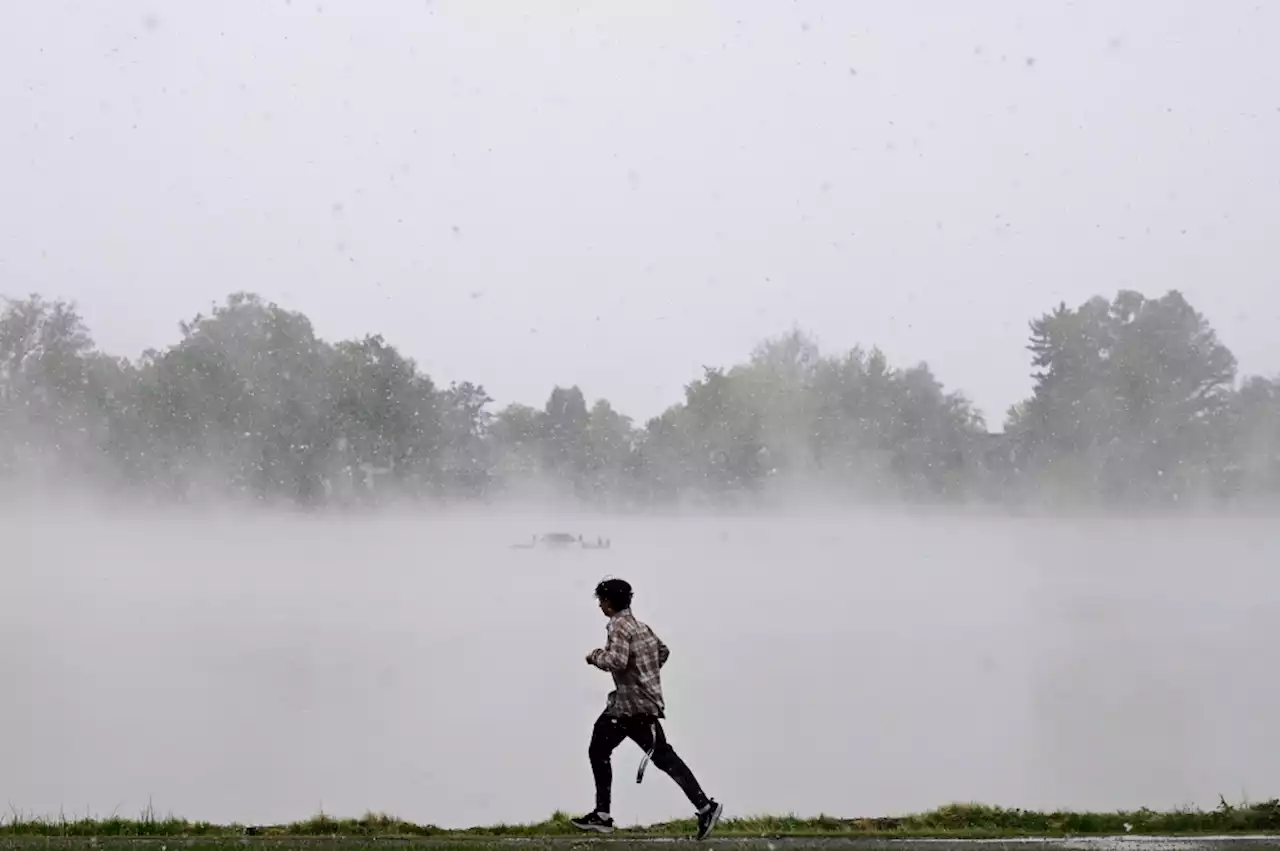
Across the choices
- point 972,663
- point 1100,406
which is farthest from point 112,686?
point 1100,406

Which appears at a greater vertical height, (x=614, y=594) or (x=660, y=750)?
(x=614, y=594)

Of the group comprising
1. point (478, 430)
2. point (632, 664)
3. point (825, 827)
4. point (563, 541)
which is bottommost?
point (825, 827)

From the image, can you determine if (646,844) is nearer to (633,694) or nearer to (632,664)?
(633,694)

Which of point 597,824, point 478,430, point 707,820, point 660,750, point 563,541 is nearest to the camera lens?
point 660,750

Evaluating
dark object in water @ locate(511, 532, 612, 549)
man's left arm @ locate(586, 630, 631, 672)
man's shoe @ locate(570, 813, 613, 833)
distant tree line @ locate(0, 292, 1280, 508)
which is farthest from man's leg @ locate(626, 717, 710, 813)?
dark object in water @ locate(511, 532, 612, 549)

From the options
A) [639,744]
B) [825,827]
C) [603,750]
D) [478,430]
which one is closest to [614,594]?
[639,744]

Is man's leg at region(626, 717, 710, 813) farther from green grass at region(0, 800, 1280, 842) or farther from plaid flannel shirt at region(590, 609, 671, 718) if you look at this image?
green grass at region(0, 800, 1280, 842)

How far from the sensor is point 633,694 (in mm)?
6832

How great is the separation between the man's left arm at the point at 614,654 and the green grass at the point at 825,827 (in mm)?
1260

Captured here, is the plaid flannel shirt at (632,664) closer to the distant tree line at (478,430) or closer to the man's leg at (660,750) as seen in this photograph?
the man's leg at (660,750)

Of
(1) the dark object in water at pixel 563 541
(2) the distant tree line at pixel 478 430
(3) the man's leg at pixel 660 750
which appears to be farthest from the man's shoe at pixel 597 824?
(1) the dark object in water at pixel 563 541

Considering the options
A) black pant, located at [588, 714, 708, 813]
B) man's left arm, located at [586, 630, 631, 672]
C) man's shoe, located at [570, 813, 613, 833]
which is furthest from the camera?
man's shoe, located at [570, 813, 613, 833]

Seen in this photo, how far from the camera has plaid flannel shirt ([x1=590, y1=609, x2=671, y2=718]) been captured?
6.70 meters

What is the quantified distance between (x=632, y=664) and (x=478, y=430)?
157 ft
